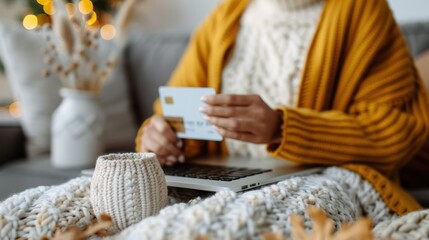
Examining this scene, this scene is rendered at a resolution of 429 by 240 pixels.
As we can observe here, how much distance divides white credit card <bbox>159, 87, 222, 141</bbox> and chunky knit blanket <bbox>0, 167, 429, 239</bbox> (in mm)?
190

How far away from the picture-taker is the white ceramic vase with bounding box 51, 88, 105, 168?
4.92ft

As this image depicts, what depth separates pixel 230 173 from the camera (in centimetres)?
85

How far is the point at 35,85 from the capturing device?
1.61 metres

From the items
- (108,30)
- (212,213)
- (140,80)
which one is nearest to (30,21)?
(108,30)

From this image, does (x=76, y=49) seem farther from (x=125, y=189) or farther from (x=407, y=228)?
(x=407, y=228)

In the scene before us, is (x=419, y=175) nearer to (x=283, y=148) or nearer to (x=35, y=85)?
(x=283, y=148)

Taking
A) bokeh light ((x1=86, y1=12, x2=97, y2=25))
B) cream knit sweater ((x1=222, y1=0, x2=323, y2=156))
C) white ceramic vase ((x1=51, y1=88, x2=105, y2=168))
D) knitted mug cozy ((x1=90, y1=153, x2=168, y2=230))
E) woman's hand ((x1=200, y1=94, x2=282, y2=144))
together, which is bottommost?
white ceramic vase ((x1=51, y1=88, x2=105, y2=168))

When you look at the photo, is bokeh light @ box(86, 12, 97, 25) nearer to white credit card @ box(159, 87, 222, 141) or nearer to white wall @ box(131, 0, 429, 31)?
white wall @ box(131, 0, 429, 31)

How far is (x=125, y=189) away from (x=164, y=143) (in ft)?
1.14

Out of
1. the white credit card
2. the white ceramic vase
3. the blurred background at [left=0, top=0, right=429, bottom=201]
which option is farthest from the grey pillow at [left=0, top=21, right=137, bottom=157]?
the white credit card

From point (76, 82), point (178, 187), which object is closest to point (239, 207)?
point (178, 187)

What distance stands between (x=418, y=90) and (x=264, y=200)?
0.57 metres

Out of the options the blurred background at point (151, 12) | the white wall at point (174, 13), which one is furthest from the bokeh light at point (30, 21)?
the white wall at point (174, 13)

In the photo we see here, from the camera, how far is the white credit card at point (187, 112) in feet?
2.96
